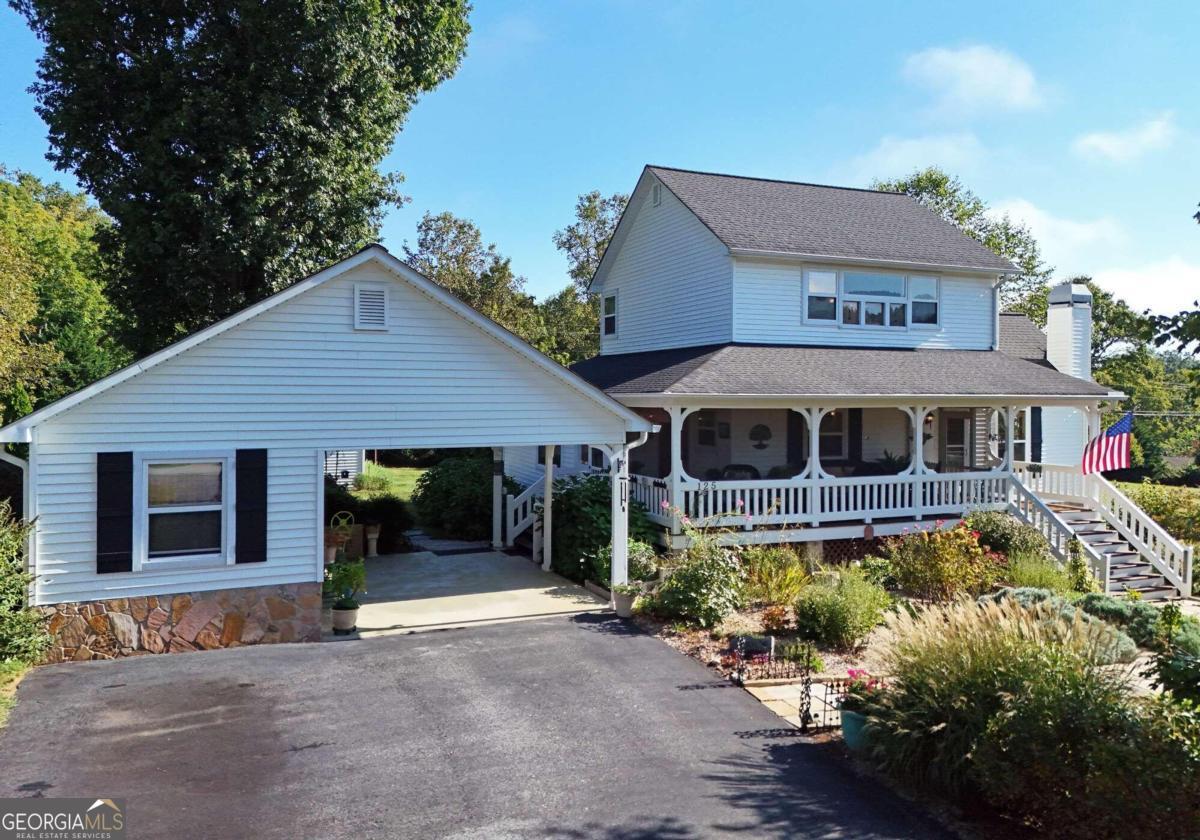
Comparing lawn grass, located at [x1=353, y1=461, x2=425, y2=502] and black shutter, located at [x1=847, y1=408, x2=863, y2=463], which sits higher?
black shutter, located at [x1=847, y1=408, x2=863, y2=463]

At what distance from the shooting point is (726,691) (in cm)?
966

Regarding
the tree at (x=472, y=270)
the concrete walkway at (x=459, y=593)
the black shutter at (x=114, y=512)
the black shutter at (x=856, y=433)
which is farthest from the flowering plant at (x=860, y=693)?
the tree at (x=472, y=270)

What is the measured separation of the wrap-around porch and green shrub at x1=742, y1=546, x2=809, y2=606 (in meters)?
0.66

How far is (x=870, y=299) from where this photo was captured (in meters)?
19.3

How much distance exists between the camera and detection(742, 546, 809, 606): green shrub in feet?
43.9

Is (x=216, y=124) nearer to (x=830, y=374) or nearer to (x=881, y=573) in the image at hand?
(x=830, y=374)

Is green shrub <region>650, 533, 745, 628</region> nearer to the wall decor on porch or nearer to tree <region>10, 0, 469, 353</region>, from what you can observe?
the wall decor on porch

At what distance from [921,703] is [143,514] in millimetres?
9253

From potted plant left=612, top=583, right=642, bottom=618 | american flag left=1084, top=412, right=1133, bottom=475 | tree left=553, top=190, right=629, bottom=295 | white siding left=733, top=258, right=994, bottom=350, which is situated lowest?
potted plant left=612, top=583, right=642, bottom=618

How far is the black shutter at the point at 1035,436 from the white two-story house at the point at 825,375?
0.06m

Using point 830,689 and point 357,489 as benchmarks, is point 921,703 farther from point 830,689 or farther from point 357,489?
point 357,489

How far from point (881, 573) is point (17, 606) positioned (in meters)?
13.1

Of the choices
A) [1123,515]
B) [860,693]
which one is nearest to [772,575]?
[860,693]

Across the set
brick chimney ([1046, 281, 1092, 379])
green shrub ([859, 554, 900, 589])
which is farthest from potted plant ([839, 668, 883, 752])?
brick chimney ([1046, 281, 1092, 379])
